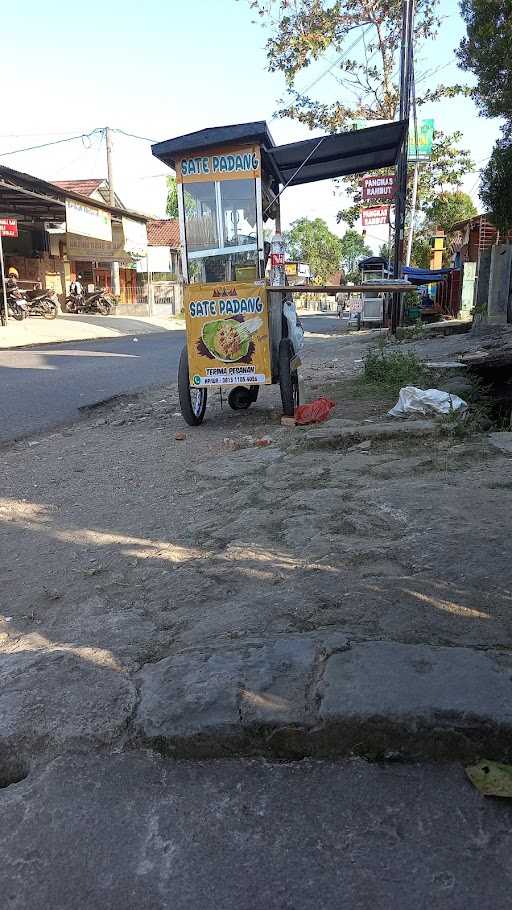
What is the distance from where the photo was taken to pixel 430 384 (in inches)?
261

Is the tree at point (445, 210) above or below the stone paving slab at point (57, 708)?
above

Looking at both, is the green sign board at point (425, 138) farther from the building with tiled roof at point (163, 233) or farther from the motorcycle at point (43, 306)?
the building with tiled roof at point (163, 233)

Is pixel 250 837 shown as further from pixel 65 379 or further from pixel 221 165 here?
pixel 65 379

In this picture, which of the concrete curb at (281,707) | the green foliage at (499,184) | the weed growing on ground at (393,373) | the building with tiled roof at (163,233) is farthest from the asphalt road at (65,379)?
the building with tiled roof at (163,233)

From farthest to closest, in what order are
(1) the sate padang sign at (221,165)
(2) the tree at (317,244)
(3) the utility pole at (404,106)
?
(2) the tree at (317,244) → (3) the utility pole at (404,106) → (1) the sate padang sign at (221,165)

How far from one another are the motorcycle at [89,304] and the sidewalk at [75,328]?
63.3 inches

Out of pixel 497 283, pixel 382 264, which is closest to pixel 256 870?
pixel 497 283

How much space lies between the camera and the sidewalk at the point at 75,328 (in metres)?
17.6

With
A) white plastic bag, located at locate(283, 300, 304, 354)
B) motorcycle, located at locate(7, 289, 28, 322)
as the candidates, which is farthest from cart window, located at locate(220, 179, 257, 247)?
motorcycle, located at locate(7, 289, 28, 322)

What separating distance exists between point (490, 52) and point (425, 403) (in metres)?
7.65

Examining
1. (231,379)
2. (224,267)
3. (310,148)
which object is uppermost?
(310,148)

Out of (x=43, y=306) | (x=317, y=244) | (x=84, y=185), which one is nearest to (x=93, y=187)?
(x=84, y=185)

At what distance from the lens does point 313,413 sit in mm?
5637

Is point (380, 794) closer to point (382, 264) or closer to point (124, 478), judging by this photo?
point (124, 478)
